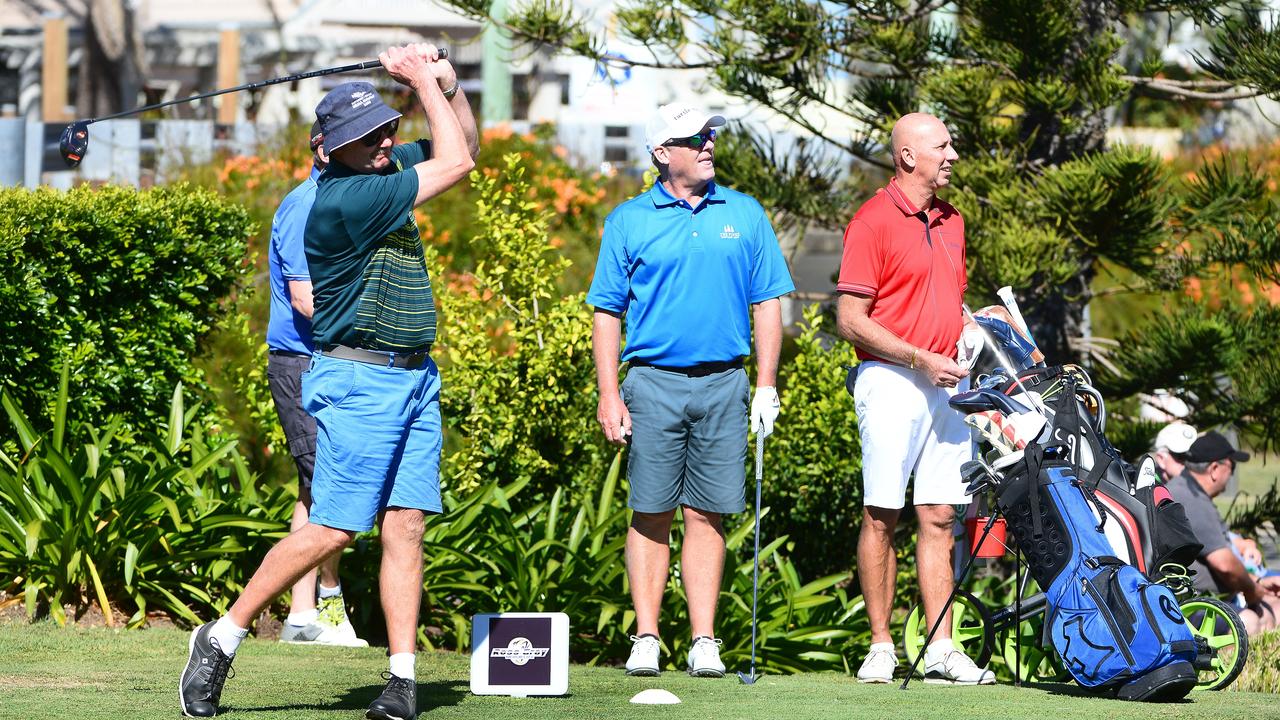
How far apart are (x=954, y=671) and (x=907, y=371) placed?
1011mm

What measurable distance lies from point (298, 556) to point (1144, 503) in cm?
260

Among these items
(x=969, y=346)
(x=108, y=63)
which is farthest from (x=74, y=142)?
(x=108, y=63)

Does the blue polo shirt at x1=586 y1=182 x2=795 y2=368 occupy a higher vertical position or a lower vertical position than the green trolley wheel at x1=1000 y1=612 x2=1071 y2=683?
higher

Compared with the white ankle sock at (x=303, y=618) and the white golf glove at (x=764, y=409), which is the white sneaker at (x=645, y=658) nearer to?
the white golf glove at (x=764, y=409)

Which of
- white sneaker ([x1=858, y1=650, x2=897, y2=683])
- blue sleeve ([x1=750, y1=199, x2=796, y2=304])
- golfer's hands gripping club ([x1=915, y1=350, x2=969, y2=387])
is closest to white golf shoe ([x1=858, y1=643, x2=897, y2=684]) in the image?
white sneaker ([x1=858, y1=650, x2=897, y2=683])

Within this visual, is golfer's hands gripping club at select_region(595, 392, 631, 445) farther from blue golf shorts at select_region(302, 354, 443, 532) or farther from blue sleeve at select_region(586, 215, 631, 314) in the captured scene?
blue golf shorts at select_region(302, 354, 443, 532)

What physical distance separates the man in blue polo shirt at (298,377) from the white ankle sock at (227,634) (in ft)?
4.21

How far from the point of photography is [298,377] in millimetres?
5926

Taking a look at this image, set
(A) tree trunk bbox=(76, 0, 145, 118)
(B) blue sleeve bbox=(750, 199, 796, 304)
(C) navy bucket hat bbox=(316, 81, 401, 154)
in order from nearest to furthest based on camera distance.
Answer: (C) navy bucket hat bbox=(316, 81, 401, 154) < (B) blue sleeve bbox=(750, 199, 796, 304) < (A) tree trunk bbox=(76, 0, 145, 118)

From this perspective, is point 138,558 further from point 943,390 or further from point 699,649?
point 943,390

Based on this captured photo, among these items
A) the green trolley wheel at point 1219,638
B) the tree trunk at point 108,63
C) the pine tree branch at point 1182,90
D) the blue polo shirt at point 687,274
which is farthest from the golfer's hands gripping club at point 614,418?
the tree trunk at point 108,63

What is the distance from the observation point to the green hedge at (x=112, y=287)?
260 inches

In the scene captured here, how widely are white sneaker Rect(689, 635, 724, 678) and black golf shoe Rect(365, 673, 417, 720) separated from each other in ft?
4.36

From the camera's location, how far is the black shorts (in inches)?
232
